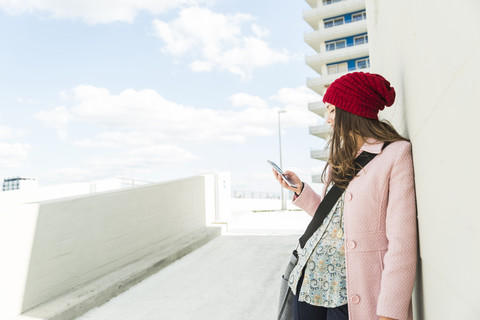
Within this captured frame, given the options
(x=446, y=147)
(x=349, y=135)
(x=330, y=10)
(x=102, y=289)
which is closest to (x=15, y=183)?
(x=102, y=289)

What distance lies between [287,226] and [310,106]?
25.8m

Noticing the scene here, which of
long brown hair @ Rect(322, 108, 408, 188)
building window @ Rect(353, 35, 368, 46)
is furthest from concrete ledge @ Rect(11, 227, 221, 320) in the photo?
building window @ Rect(353, 35, 368, 46)

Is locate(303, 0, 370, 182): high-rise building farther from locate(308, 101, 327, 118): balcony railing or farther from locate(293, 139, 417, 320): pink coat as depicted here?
locate(293, 139, 417, 320): pink coat

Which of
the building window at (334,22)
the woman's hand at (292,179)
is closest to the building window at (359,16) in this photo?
the building window at (334,22)

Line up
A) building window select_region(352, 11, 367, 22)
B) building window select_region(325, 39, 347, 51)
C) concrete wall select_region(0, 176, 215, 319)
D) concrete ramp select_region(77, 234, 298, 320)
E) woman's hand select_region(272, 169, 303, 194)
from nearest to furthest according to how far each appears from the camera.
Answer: woman's hand select_region(272, 169, 303, 194), concrete wall select_region(0, 176, 215, 319), concrete ramp select_region(77, 234, 298, 320), building window select_region(352, 11, 367, 22), building window select_region(325, 39, 347, 51)

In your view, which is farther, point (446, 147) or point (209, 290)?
point (209, 290)

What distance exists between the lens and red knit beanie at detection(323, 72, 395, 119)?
146 centimetres

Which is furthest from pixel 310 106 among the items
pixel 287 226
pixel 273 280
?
pixel 273 280

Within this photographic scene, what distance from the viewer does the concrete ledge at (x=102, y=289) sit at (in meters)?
3.51

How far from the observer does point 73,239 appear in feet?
13.8

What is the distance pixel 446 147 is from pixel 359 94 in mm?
539

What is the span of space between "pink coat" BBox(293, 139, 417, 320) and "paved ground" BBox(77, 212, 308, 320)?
7.97 feet

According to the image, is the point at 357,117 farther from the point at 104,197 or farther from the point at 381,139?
the point at 104,197

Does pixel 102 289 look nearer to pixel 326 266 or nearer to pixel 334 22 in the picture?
pixel 326 266
